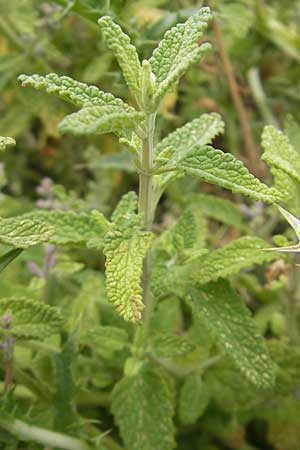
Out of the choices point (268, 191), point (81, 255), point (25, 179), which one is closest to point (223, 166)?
point (268, 191)

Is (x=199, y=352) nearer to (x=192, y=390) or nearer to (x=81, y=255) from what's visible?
(x=192, y=390)

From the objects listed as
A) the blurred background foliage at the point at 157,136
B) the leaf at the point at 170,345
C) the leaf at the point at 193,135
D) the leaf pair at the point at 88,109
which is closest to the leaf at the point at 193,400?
the blurred background foliage at the point at 157,136

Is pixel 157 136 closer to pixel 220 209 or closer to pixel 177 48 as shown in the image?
pixel 220 209

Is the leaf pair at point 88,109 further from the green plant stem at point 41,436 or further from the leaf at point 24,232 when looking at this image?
the green plant stem at point 41,436

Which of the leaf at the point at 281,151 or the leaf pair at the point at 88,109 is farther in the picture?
the leaf at the point at 281,151

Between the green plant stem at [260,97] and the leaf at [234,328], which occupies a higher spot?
the green plant stem at [260,97]
